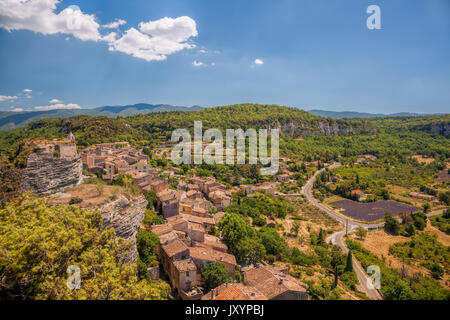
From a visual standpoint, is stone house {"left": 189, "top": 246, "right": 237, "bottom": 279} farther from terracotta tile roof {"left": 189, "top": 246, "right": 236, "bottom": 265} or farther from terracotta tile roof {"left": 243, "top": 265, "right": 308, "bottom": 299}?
terracotta tile roof {"left": 243, "top": 265, "right": 308, "bottom": 299}

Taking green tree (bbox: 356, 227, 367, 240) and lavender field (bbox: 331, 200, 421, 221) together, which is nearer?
green tree (bbox: 356, 227, 367, 240)

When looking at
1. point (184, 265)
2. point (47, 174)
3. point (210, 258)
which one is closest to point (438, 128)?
point (210, 258)

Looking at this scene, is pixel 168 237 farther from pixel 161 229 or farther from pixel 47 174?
pixel 47 174

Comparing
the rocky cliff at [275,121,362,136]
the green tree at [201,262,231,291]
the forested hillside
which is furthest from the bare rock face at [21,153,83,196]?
the rocky cliff at [275,121,362,136]

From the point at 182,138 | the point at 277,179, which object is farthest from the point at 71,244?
the point at 182,138

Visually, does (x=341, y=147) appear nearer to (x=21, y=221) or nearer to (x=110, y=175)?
(x=110, y=175)

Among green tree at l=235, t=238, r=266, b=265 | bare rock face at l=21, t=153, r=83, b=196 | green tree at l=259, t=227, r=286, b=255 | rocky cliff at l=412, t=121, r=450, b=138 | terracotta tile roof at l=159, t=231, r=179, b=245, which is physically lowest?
green tree at l=259, t=227, r=286, b=255
